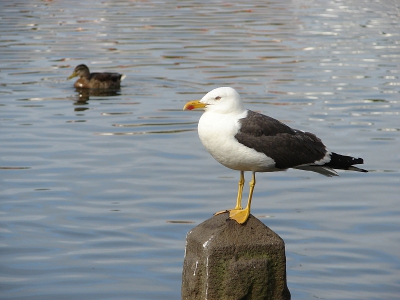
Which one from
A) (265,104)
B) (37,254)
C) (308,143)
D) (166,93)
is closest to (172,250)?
(37,254)

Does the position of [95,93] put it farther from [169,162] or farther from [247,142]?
[247,142]

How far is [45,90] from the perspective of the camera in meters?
19.2

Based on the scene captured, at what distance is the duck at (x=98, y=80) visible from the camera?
63.9 ft

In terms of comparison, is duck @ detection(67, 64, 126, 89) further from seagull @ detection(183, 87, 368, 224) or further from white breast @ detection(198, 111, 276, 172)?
white breast @ detection(198, 111, 276, 172)

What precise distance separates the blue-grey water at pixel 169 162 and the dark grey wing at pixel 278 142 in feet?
5.06

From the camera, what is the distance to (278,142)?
7.45 m

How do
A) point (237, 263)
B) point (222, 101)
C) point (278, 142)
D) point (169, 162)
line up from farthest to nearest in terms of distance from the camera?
1. point (169, 162)
2. point (278, 142)
3. point (222, 101)
4. point (237, 263)

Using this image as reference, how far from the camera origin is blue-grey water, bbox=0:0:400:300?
905cm

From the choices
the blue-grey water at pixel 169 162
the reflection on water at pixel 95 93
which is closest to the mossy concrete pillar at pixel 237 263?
the blue-grey water at pixel 169 162

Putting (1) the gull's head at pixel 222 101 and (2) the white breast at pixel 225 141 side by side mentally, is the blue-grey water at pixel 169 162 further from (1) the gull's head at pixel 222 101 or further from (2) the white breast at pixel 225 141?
(1) the gull's head at pixel 222 101

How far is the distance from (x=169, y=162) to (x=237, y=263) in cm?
643

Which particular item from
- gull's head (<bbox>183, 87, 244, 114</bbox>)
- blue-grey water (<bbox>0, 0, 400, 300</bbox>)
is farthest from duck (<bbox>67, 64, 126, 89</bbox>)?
gull's head (<bbox>183, 87, 244, 114</bbox>)

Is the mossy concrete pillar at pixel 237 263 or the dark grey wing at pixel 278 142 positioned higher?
the dark grey wing at pixel 278 142

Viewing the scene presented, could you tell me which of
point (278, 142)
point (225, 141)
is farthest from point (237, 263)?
point (278, 142)
